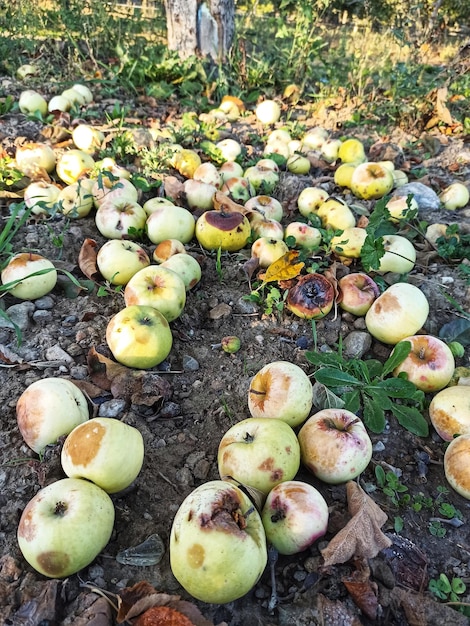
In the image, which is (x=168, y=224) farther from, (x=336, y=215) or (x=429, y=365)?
(x=429, y=365)

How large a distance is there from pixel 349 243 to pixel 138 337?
5.43 ft

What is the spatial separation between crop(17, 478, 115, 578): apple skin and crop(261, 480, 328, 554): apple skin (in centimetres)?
62

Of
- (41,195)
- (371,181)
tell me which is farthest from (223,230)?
(371,181)

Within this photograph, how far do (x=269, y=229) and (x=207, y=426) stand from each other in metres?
1.67

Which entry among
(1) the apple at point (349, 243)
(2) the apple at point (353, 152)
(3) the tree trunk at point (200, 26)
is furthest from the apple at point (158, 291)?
(3) the tree trunk at point (200, 26)

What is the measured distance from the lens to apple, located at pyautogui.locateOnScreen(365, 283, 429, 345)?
2691mm

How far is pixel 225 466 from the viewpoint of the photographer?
1933mm

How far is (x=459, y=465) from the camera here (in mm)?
2115

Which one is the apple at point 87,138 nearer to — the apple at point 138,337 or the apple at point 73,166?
the apple at point 73,166

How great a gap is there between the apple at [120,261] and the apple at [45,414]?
105cm

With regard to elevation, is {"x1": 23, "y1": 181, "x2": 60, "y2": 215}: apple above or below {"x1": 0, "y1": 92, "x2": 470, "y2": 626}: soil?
above

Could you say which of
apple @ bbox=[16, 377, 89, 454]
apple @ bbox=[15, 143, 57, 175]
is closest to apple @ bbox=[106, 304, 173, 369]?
apple @ bbox=[16, 377, 89, 454]

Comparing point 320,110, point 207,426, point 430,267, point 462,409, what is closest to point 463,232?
point 430,267

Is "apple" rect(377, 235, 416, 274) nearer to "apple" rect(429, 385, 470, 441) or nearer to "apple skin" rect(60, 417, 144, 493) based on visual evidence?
"apple" rect(429, 385, 470, 441)
